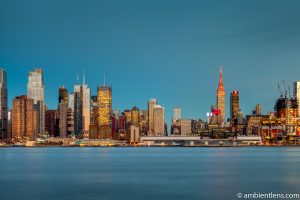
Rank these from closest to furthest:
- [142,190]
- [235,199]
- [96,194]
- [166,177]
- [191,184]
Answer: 1. [235,199]
2. [96,194]
3. [142,190]
4. [191,184]
5. [166,177]

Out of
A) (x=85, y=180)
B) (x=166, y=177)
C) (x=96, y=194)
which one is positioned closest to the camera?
(x=96, y=194)

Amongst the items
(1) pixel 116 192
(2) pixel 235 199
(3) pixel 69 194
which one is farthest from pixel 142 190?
(2) pixel 235 199

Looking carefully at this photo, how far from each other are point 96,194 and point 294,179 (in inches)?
1441

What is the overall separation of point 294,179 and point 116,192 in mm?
32987

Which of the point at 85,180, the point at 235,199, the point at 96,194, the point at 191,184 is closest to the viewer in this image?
the point at 235,199

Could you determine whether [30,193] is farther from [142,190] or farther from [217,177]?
[217,177]

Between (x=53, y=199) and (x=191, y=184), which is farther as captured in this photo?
(x=191, y=184)

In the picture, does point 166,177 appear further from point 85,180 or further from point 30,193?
point 30,193

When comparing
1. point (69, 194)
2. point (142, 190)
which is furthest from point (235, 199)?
point (69, 194)

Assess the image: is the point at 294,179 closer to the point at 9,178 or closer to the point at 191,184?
the point at 191,184

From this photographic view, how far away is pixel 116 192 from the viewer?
7494 cm

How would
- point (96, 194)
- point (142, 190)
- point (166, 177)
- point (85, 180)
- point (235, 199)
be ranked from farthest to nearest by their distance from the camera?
point (166, 177)
point (85, 180)
point (142, 190)
point (96, 194)
point (235, 199)

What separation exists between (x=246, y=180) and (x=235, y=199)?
83.3 feet

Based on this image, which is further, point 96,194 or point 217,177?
point 217,177
